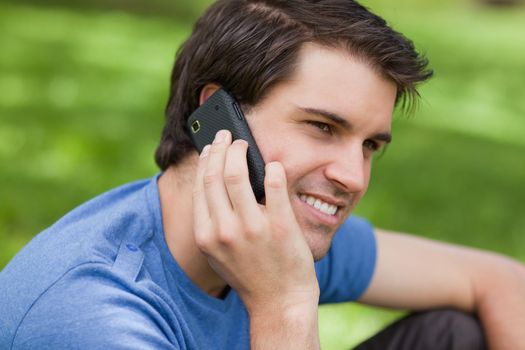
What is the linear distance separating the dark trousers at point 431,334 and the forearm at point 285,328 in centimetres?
93

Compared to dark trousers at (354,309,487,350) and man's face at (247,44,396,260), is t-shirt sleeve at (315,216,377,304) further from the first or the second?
man's face at (247,44,396,260)

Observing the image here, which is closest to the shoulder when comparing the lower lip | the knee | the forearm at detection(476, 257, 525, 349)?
the lower lip

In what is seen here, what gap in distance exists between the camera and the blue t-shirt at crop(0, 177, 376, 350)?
2230 millimetres

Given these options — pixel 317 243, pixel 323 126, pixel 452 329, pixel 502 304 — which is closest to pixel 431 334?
pixel 452 329

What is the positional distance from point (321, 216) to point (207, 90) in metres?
0.58

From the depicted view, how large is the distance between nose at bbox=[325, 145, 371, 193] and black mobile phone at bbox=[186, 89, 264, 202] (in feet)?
0.72

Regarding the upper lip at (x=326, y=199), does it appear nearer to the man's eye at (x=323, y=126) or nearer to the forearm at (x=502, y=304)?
the man's eye at (x=323, y=126)

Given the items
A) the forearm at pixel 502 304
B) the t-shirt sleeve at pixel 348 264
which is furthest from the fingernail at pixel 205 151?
the forearm at pixel 502 304

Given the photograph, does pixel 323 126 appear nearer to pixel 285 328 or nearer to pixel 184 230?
pixel 184 230

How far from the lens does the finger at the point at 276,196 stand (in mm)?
2475

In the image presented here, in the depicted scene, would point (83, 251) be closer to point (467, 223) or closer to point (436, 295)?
point (436, 295)

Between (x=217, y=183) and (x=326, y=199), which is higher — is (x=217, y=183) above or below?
above

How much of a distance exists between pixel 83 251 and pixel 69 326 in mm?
242

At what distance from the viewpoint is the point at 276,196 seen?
2.48 meters
